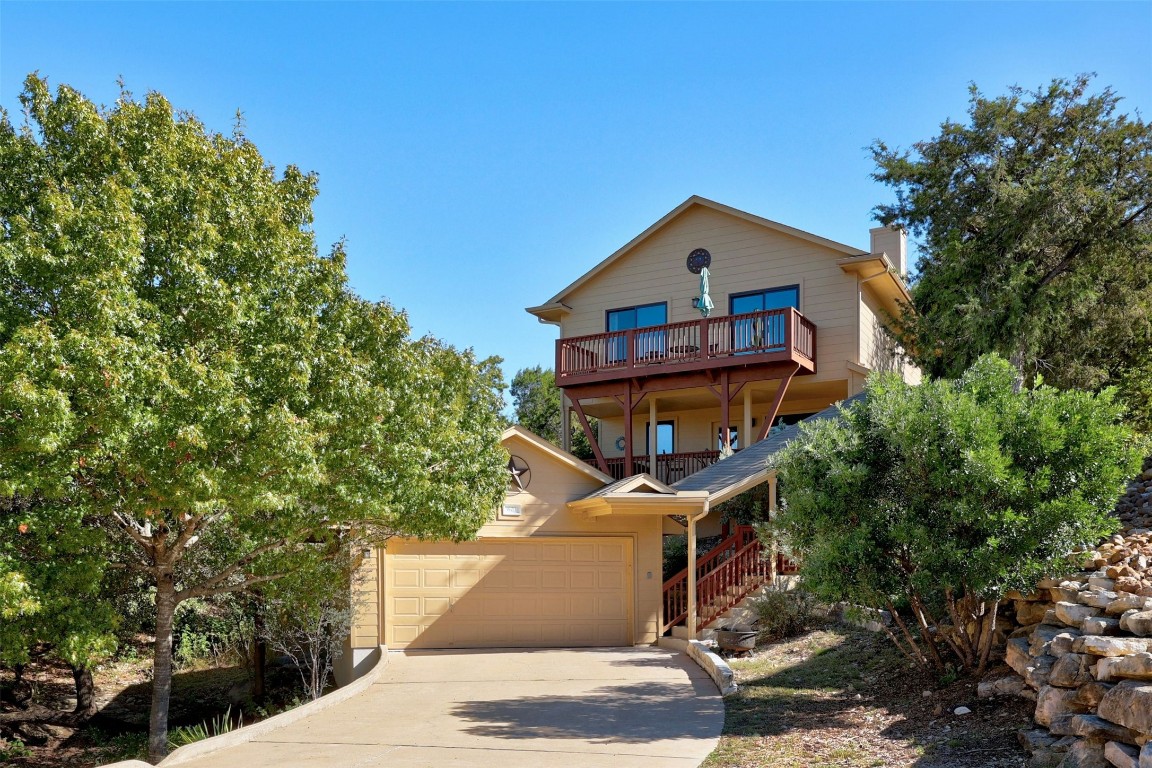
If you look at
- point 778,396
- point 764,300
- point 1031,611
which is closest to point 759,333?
point 778,396

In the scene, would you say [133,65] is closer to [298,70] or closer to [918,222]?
[298,70]

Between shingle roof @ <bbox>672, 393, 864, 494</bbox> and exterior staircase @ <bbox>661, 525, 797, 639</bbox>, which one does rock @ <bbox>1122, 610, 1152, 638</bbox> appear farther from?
exterior staircase @ <bbox>661, 525, 797, 639</bbox>

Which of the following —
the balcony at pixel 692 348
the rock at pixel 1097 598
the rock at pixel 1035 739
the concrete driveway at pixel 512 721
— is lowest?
the concrete driveway at pixel 512 721

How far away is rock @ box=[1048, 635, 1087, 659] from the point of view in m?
7.66

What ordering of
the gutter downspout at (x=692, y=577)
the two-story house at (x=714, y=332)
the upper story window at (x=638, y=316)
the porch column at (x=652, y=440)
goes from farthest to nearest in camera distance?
the upper story window at (x=638, y=316)
the porch column at (x=652, y=440)
the two-story house at (x=714, y=332)
the gutter downspout at (x=692, y=577)

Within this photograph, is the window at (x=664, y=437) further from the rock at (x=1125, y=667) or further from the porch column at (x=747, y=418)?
the rock at (x=1125, y=667)

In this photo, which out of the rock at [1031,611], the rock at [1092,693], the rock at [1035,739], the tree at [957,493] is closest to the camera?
the rock at [1092,693]

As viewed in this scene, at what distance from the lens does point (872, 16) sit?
502 inches

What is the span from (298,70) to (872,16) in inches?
323

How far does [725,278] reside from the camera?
72.4 feet

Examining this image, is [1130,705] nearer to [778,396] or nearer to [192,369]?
[192,369]

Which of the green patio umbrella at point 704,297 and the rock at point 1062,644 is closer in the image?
the rock at point 1062,644

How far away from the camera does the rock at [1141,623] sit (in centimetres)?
726

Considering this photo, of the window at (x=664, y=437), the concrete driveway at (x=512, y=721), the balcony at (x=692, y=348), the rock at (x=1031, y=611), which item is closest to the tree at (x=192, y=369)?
the concrete driveway at (x=512, y=721)
